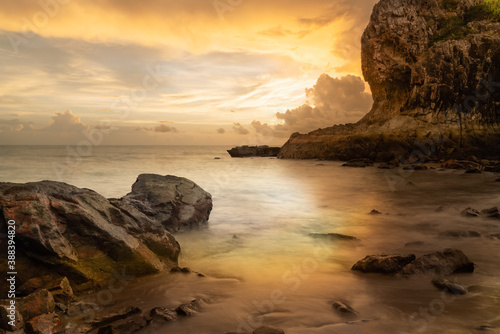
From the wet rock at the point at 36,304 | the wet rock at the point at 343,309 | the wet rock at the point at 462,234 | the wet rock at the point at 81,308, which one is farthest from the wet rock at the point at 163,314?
the wet rock at the point at 462,234

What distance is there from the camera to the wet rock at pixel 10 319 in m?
2.69

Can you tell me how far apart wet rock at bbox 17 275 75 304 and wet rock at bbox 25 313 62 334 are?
0.39m

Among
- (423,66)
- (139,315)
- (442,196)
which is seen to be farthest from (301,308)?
(423,66)

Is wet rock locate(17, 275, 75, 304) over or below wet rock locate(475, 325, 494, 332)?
over

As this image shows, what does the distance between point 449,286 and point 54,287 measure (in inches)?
173

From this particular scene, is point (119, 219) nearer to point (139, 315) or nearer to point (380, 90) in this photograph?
point (139, 315)

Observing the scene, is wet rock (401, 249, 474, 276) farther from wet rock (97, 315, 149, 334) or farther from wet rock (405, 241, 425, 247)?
wet rock (97, 315, 149, 334)

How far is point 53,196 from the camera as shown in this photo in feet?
14.2

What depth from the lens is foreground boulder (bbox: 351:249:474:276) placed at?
4.20 metres

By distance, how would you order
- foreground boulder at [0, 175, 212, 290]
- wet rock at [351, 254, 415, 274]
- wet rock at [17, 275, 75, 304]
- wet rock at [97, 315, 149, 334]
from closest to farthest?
1. wet rock at [97, 315, 149, 334]
2. wet rock at [17, 275, 75, 304]
3. foreground boulder at [0, 175, 212, 290]
4. wet rock at [351, 254, 415, 274]

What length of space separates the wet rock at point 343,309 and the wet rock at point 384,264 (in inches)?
44.7

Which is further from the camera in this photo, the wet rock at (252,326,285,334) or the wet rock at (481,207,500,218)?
the wet rock at (481,207,500,218)

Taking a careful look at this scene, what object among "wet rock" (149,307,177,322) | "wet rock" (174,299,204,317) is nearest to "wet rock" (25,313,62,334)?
"wet rock" (149,307,177,322)

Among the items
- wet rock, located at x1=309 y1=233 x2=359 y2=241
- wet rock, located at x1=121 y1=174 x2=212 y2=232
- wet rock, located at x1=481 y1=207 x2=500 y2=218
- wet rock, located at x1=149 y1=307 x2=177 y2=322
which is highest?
wet rock, located at x1=121 y1=174 x2=212 y2=232
